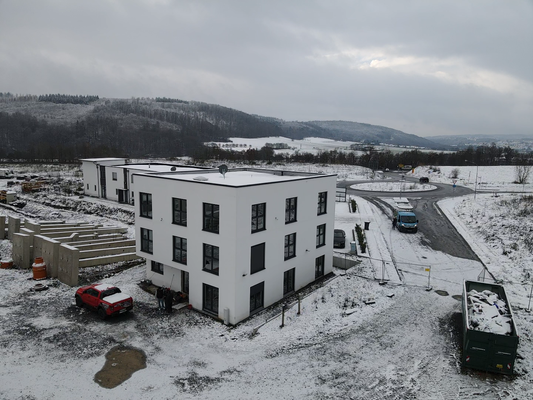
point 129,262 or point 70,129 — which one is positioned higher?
point 70,129

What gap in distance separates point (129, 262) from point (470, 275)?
25.2m

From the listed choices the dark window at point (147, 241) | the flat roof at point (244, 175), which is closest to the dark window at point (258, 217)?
the flat roof at point (244, 175)

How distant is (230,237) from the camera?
61.1 feet

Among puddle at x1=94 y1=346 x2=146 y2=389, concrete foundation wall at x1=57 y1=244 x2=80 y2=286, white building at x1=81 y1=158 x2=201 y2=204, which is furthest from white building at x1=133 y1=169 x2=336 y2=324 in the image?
white building at x1=81 y1=158 x2=201 y2=204

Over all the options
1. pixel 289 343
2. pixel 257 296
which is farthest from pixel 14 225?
pixel 289 343

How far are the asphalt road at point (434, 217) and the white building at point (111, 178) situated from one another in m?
30.9

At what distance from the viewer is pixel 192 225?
20281mm

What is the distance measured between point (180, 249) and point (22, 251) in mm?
13863

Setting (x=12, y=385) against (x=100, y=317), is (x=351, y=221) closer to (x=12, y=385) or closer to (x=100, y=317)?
(x=100, y=317)

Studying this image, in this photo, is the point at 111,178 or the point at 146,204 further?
the point at 111,178

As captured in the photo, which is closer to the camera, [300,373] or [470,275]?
[300,373]

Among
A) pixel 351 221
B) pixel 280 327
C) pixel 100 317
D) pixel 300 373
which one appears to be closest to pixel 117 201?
pixel 351 221

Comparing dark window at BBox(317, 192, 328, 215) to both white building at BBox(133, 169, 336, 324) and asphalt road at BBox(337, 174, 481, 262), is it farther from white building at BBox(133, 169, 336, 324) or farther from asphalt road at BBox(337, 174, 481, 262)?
asphalt road at BBox(337, 174, 481, 262)

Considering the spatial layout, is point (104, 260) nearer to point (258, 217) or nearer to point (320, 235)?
point (258, 217)
